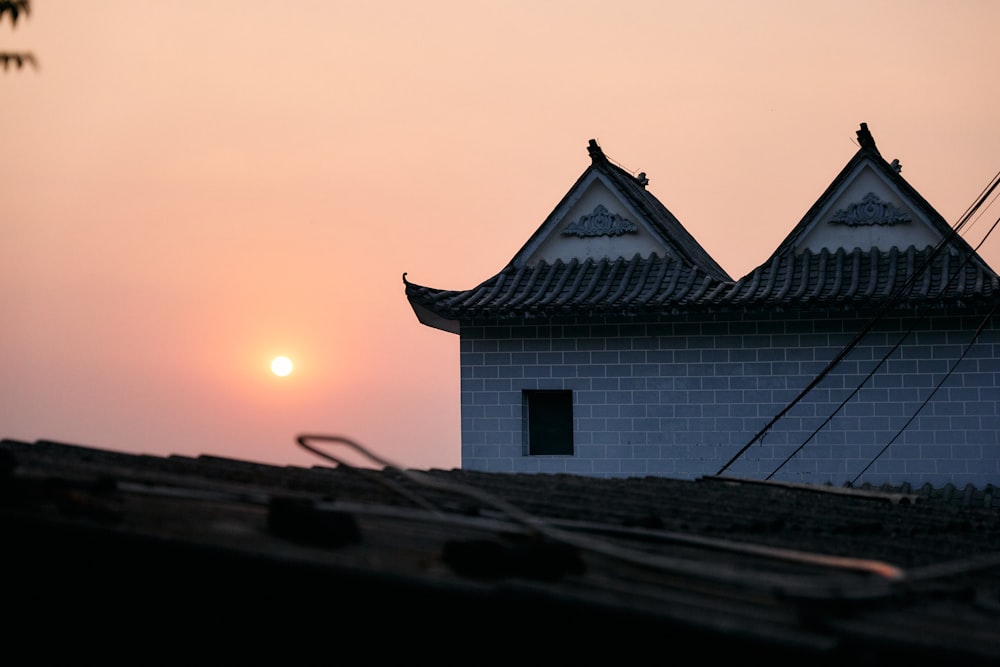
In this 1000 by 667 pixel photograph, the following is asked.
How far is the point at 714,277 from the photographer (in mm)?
18406

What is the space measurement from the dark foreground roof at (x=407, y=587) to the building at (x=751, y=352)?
38.6 feet

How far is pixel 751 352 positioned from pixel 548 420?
2.72 metres

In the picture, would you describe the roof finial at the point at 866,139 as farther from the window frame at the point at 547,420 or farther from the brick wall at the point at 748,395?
the window frame at the point at 547,420

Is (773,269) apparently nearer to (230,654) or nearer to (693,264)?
(693,264)

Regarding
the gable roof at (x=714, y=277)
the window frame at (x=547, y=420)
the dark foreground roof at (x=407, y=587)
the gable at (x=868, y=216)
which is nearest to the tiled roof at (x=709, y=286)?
the gable roof at (x=714, y=277)

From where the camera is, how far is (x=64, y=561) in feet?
15.3

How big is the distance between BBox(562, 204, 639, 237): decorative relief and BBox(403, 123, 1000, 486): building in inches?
3.0

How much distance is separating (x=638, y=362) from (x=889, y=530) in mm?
10576

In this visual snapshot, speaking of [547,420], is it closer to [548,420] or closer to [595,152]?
[548,420]

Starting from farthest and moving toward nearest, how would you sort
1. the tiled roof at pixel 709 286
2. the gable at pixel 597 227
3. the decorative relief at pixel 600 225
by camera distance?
the decorative relief at pixel 600 225 → the gable at pixel 597 227 → the tiled roof at pixel 709 286

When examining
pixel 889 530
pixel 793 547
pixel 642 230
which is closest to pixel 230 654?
pixel 793 547

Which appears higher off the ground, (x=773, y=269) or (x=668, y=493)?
(x=773, y=269)

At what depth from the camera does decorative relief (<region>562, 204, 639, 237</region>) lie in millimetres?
19203

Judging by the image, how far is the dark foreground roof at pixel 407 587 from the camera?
3.87 m
